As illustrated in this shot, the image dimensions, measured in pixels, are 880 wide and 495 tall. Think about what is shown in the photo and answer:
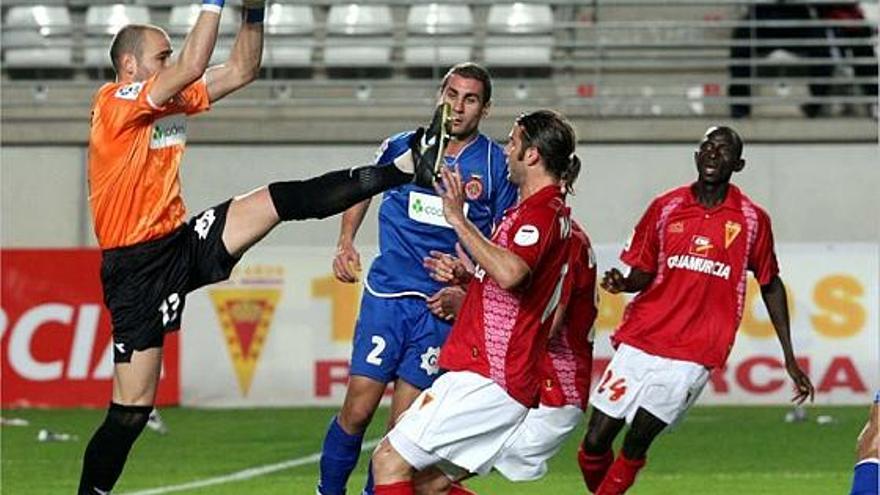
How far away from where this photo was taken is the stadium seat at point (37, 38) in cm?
2122

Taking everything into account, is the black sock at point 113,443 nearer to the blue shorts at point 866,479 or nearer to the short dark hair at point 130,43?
the short dark hair at point 130,43

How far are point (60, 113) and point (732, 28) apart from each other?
6.58 metres

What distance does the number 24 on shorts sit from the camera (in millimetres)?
11289

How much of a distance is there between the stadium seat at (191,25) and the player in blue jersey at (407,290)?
10841mm

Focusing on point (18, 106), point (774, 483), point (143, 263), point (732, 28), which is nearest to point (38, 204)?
point (18, 106)

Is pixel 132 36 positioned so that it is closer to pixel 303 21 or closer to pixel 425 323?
pixel 425 323

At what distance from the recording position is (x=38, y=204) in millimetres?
20031

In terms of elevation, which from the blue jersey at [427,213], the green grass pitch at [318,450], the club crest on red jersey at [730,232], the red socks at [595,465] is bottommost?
the green grass pitch at [318,450]

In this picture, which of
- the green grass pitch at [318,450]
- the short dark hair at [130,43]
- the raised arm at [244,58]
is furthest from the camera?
the green grass pitch at [318,450]

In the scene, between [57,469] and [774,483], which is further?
[57,469]

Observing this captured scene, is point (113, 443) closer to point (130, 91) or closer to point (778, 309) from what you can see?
point (130, 91)

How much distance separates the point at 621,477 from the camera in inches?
430

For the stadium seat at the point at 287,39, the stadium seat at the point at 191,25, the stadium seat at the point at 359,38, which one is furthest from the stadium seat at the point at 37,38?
the stadium seat at the point at 359,38

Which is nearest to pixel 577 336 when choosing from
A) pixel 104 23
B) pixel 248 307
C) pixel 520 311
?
pixel 520 311
